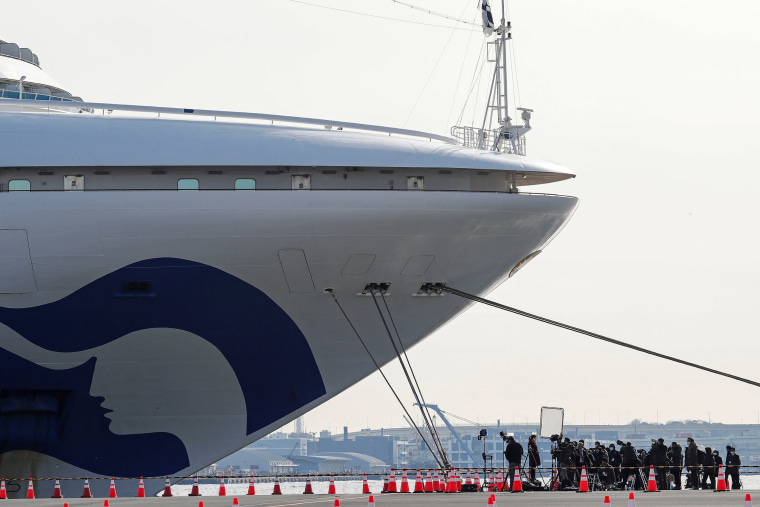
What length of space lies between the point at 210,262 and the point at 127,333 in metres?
2.20

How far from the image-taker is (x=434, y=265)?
22.5 metres

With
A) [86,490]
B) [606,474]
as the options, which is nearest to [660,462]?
[606,474]

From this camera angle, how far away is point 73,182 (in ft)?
68.4

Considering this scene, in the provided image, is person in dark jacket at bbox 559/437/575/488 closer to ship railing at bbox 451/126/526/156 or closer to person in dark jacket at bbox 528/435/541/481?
person in dark jacket at bbox 528/435/541/481

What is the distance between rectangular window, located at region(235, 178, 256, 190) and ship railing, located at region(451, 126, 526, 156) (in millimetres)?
4908

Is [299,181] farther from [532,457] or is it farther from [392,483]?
[532,457]

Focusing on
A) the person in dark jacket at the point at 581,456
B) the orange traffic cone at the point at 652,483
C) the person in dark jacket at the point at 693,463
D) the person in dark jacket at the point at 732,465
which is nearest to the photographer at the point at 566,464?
the person in dark jacket at the point at 581,456

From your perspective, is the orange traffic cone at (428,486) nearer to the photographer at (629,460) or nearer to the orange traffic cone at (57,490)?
the photographer at (629,460)

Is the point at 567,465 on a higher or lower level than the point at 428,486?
higher

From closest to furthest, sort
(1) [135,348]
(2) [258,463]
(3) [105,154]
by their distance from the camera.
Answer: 1. (3) [105,154]
2. (1) [135,348]
3. (2) [258,463]

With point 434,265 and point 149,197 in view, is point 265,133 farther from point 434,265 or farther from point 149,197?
point 434,265

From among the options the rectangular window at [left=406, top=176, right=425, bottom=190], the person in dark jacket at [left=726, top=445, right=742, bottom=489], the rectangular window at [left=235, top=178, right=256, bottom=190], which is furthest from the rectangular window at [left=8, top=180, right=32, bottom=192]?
the person in dark jacket at [left=726, top=445, right=742, bottom=489]

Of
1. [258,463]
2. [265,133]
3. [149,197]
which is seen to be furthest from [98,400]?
[258,463]

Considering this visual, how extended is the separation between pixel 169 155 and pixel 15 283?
3.68 metres
